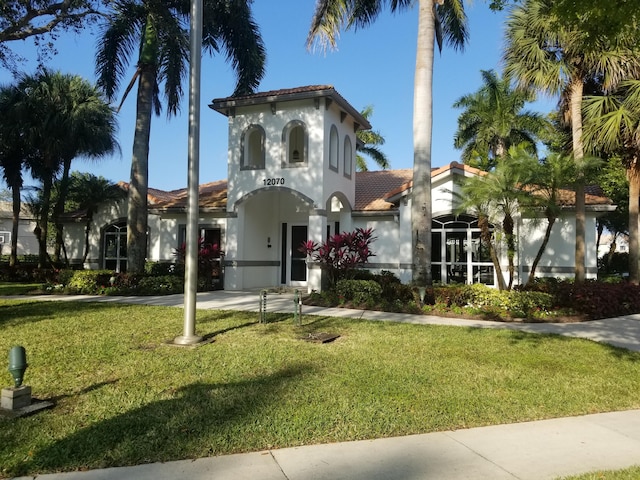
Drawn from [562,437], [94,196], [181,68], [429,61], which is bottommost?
[562,437]

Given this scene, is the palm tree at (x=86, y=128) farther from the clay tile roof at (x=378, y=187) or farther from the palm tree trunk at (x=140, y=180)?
the clay tile roof at (x=378, y=187)

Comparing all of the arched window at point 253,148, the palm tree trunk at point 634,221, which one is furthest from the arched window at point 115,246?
the palm tree trunk at point 634,221

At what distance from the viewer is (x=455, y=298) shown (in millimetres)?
12328

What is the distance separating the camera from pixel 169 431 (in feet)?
14.0

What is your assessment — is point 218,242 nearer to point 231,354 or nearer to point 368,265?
point 368,265

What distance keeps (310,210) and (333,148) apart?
2.59 m

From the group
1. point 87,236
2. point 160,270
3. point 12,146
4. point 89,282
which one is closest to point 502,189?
point 160,270

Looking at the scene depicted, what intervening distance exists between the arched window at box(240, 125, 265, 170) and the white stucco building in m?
0.04

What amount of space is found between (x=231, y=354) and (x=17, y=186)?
1988cm

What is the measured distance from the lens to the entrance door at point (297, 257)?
18.4 meters

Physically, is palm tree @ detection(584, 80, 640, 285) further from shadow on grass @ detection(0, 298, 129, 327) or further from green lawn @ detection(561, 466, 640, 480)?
shadow on grass @ detection(0, 298, 129, 327)

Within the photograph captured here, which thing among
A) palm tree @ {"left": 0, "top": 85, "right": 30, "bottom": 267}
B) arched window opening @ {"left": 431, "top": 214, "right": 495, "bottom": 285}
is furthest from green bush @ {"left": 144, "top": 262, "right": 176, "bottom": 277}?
arched window opening @ {"left": 431, "top": 214, "right": 495, "bottom": 285}

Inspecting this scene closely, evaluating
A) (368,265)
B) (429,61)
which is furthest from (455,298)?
(429,61)

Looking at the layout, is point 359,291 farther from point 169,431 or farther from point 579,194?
point 169,431
